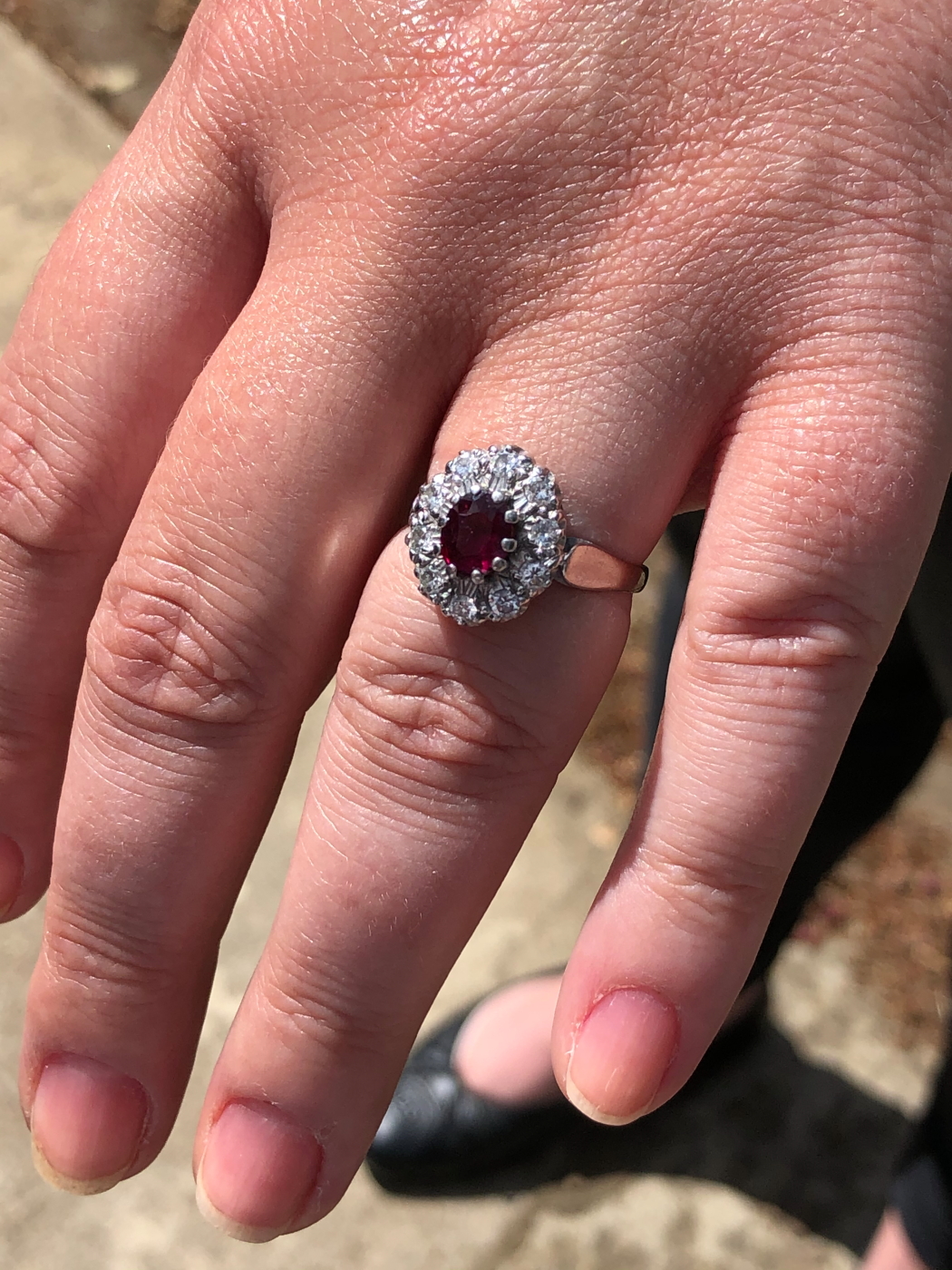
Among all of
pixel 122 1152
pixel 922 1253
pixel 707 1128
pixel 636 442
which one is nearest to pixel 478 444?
pixel 636 442

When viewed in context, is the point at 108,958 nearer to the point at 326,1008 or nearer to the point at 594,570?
the point at 326,1008

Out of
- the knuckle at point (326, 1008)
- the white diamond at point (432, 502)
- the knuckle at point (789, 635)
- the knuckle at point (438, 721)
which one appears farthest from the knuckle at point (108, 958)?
the knuckle at point (789, 635)

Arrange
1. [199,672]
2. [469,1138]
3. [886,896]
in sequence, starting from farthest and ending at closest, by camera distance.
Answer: [886,896] < [469,1138] < [199,672]

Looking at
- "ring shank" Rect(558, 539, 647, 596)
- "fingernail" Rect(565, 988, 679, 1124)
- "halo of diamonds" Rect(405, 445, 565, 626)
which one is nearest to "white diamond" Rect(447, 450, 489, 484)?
"halo of diamonds" Rect(405, 445, 565, 626)

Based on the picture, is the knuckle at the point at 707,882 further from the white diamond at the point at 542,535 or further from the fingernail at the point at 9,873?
the fingernail at the point at 9,873

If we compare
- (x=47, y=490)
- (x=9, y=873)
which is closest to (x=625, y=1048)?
(x=9, y=873)

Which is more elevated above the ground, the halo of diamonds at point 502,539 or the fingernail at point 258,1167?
the halo of diamonds at point 502,539
